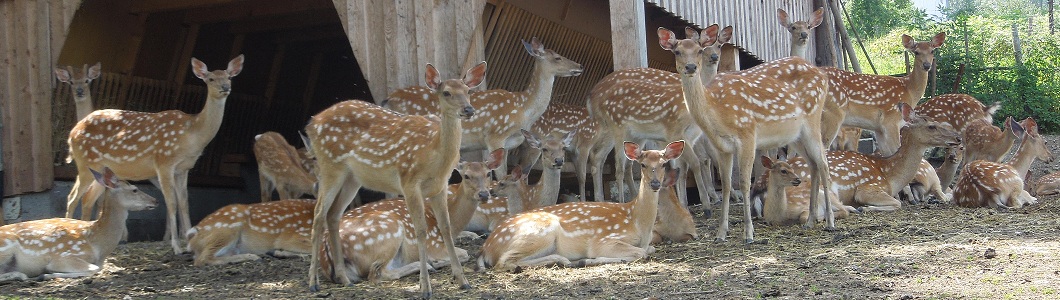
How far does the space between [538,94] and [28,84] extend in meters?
4.72

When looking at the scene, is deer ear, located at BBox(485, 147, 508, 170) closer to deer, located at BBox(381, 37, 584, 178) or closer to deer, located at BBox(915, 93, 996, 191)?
deer, located at BBox(381, 37, 584, 178)

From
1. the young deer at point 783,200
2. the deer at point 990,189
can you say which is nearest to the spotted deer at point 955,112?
the deer at point 990,189

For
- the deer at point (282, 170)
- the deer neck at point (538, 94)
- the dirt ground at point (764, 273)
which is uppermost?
the deer neck at point (538, 94)

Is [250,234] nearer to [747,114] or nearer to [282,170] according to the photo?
[282,170]

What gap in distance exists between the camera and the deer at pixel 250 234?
7754 mm

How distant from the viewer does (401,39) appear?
9492mm

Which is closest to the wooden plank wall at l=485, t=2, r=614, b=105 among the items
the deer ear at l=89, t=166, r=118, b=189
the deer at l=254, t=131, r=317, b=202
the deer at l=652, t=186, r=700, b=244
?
the deer at l=254, t=131, r=317, b=202

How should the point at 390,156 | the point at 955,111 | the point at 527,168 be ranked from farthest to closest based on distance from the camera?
1. the point at 955,111
2. the point at 527,168
3. the point at 390,156

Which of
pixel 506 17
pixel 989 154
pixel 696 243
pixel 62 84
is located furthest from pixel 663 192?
pixel 62 84

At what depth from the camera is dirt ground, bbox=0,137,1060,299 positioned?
5.30 meters

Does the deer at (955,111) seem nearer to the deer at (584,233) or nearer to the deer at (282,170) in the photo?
the deer at (584,233)

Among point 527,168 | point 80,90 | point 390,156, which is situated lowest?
point 527,168

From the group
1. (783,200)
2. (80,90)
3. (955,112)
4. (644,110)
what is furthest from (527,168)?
(955,112)

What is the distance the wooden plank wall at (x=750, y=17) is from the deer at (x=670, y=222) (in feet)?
8.47
